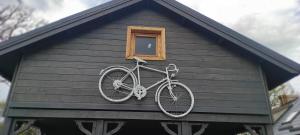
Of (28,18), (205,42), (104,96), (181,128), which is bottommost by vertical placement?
(181,128)

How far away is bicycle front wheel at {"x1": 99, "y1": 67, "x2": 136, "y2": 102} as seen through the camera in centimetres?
552

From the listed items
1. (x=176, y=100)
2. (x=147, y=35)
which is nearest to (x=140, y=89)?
(x=176, y=100)

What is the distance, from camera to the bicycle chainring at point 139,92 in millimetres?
5504

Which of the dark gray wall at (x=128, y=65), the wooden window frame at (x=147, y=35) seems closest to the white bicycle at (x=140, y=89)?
the dark gray wall at (x=128, y=65)

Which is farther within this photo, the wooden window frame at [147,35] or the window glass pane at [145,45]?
the window glass pane at [145,45]

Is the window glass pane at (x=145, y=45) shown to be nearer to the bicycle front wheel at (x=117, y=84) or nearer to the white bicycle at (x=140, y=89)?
the white bicycle at (x=140, y=89)

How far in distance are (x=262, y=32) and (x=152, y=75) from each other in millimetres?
24473

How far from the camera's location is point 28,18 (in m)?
15.3

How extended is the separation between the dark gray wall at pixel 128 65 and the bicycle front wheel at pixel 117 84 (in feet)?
0.48

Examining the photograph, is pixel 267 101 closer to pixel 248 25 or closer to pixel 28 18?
pixel 28 18

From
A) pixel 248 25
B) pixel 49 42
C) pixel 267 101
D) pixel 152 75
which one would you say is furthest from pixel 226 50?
pixel 248 25

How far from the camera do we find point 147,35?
645cm

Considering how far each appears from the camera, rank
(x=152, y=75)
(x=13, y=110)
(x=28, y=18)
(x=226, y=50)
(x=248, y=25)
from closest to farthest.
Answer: (x=13, y=110) < (x=152, y=75) < (x=226, y=50) < (x=28, y=18) < (x=248, y=25)

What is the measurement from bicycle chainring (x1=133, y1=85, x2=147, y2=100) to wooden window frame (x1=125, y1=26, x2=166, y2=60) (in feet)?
2.68
